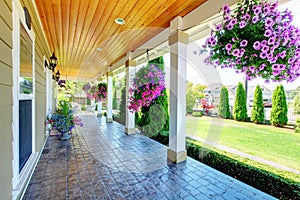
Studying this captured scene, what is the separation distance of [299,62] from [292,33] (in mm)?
243

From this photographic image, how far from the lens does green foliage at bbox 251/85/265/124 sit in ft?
11.3

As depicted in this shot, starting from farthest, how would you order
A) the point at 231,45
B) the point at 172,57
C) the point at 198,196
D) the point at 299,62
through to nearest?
the point at 172,57, the point at 198,196, the point at 231,45, the point at 299,62

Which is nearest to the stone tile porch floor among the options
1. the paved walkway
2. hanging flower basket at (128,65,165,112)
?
the paved walkway

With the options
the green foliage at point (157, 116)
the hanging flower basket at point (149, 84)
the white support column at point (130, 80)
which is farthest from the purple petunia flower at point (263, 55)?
the white support column at point (130, 80)

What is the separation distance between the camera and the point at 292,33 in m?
1.28

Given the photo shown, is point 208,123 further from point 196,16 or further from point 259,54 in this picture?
point 259,54

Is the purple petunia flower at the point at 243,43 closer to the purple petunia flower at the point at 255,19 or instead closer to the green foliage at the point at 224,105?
the purple petunia flower at the point at 255,19

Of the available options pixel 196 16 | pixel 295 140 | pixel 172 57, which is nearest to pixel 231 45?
pixel 196 16

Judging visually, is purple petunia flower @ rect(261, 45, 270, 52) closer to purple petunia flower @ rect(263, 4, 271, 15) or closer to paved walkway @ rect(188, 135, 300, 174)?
purple petunia flower @ rect(263, 4, 271, 15)

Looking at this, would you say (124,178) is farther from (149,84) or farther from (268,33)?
(268,33)

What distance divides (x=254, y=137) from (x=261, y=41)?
8.48 ft

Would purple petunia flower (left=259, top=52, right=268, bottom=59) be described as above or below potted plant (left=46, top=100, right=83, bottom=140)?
above

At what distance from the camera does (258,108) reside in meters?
3.57

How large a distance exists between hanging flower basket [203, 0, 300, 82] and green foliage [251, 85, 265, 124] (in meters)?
2.44
